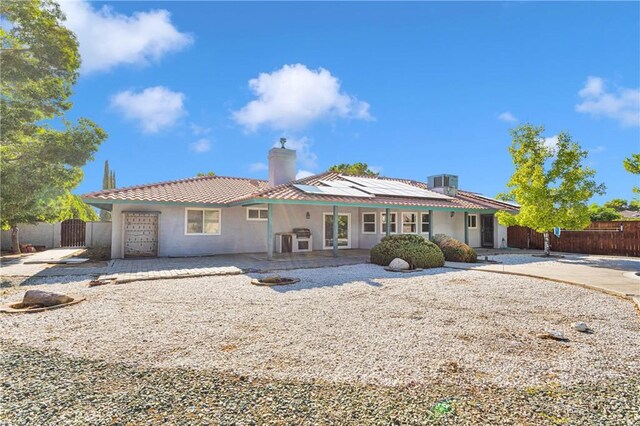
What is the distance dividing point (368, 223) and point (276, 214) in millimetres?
5048

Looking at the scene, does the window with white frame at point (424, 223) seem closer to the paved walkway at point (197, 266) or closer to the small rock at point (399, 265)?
the paved walkway at point (197, 266)

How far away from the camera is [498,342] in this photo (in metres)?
4.46

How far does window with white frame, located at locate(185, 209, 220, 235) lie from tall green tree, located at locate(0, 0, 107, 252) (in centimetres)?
446

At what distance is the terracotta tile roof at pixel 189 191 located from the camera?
42.9ft

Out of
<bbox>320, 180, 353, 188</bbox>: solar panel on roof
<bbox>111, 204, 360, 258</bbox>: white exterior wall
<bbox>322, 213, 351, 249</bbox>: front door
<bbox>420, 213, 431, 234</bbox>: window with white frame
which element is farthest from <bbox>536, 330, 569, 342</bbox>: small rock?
<bbox>420, 213, 431, 234</bbox>: window with white frame

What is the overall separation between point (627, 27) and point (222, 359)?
13672 mm

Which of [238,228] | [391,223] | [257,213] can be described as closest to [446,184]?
[391,223]

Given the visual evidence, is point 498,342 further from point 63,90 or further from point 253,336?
point 63,90

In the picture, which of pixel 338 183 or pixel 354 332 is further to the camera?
pixel 338 183

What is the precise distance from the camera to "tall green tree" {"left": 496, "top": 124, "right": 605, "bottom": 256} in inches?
611

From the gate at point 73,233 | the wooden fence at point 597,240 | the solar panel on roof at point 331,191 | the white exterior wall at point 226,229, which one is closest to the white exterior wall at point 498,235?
the wooden fence at point 597,240

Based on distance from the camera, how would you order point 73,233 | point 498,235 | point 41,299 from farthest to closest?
point 73,233 → point 498,235 → point 41,299

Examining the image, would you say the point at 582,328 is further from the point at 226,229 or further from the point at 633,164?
the point at 226,229

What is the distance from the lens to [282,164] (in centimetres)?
1680
